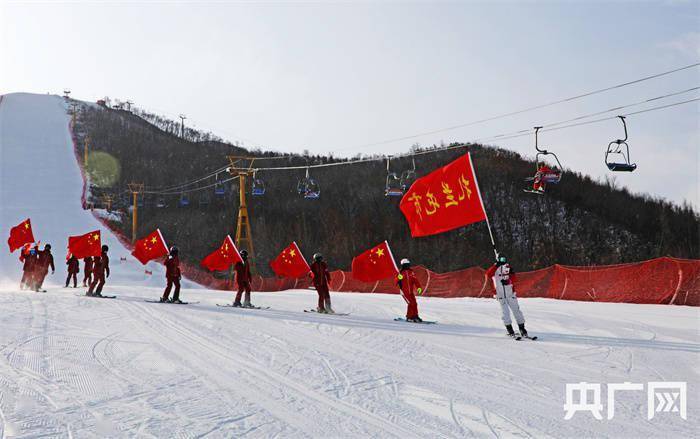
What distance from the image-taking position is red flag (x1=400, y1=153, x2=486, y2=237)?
12258 mm

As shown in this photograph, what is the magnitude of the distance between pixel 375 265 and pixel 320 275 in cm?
521

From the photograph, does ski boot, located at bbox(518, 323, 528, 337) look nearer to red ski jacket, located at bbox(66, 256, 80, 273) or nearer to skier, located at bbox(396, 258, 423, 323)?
skier, located at bbox(396, 258, 423, 323)


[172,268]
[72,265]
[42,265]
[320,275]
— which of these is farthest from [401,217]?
[320,275]

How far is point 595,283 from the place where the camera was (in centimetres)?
1811

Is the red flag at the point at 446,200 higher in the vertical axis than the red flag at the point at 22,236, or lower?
higher

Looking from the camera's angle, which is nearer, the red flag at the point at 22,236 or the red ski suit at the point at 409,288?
the red ski suit at the point at 409,288

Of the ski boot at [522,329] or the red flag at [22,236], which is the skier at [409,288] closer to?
the ski boot at [522,329]

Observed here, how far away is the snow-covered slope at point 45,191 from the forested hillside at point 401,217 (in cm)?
386

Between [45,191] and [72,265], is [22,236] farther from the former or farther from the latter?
[45,191]

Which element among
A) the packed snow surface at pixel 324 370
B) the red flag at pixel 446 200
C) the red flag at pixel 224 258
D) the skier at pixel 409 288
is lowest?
the packed snow surface at pixel 324 370

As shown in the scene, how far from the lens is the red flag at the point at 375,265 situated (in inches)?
779

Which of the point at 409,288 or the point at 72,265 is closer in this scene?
the point at 409,288

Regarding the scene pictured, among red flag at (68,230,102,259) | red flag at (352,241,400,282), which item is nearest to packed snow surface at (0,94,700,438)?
red flag at (352,241,400,282)

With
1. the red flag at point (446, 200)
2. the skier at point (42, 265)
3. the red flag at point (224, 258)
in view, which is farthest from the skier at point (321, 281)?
the skier at point (42, 265)
